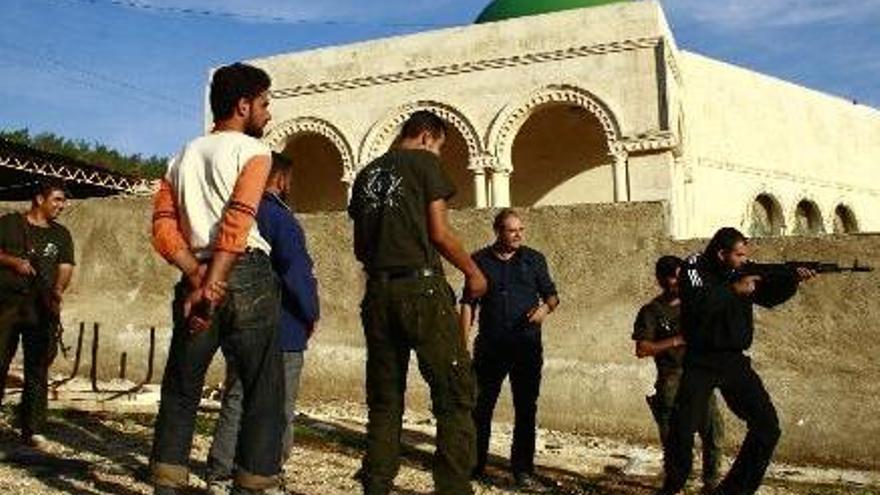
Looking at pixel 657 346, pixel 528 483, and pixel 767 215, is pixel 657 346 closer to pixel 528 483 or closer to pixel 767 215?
pixel 528 483

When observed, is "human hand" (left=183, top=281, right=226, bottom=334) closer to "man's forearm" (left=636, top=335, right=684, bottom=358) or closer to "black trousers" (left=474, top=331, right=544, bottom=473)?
"black trousers" (left=474, top=331, right=544, bottom=473)

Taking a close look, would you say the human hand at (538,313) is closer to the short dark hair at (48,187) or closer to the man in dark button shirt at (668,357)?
the man in dark button shirt at (668,357)

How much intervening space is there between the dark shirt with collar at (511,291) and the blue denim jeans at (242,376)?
2.37 metres

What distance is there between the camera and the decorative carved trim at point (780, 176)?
21.7m

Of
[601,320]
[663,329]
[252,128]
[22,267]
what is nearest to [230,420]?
[252,128]

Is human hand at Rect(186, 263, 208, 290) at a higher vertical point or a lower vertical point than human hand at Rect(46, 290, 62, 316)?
lower

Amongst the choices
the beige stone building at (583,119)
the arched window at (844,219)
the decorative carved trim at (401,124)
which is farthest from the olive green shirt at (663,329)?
the arched window at (844,219)

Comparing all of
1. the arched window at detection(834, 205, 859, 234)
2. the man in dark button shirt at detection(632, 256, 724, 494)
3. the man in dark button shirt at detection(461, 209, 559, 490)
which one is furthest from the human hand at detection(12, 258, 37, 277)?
the arched window at detection(834, 205, 859, 234)

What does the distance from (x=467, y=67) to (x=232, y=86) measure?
14410mm

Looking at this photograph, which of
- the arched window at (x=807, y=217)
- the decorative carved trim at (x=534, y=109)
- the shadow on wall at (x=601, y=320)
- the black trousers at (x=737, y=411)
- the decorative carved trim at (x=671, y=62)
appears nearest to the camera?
the black trousers at (x=737, y=411)

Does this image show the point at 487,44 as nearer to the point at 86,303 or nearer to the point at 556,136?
the point at 556,136

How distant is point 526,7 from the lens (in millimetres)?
20078

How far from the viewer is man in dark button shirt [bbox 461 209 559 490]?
17.8 ft

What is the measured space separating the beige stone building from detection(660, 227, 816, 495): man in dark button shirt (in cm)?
1020
